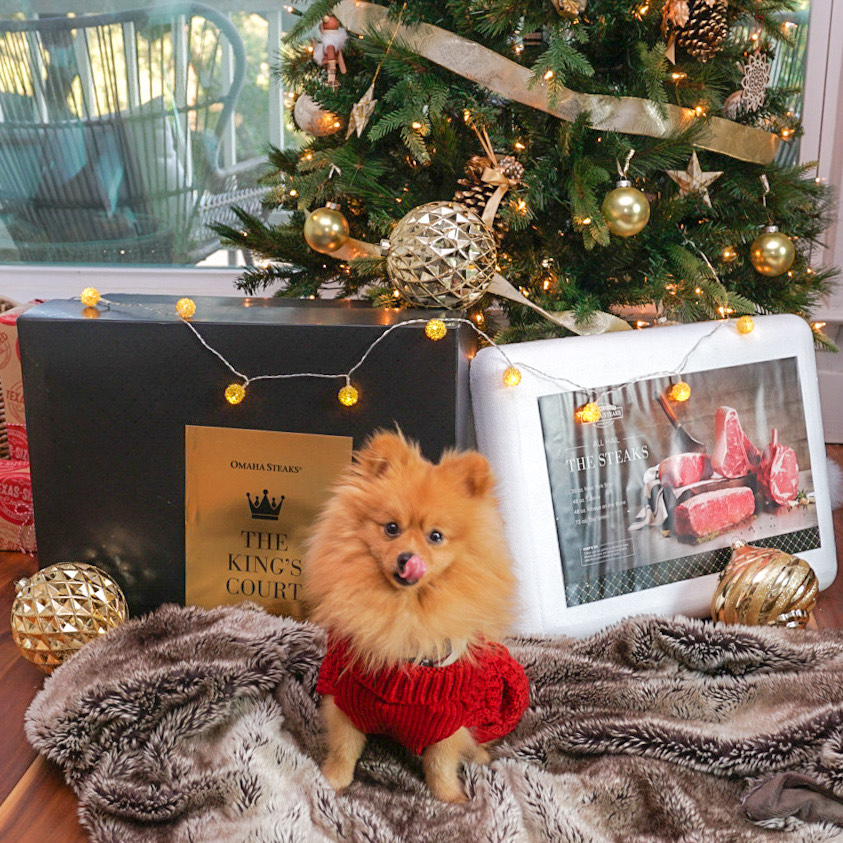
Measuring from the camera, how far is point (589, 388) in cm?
107

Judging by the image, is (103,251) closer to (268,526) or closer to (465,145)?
(465,145)

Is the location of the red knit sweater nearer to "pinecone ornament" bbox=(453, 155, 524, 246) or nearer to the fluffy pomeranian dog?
the fluffy pomeranian dog

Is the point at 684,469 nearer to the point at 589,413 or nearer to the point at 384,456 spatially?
the point at 589,413

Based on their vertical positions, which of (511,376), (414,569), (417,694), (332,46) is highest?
(332,46)

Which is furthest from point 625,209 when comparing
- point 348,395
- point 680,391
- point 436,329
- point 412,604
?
point 412,604

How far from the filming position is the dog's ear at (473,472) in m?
0.75

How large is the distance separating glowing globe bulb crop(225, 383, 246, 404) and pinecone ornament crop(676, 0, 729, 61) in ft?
2.68

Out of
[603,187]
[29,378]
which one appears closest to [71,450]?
[29,378]

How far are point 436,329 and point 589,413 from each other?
0.23 m

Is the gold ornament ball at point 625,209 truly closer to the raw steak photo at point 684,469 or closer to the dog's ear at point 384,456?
the raw steak photo at point 684,469

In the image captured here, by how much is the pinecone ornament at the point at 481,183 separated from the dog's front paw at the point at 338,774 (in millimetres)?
739

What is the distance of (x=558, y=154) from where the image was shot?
1197 mm

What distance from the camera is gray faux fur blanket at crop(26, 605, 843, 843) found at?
75cm

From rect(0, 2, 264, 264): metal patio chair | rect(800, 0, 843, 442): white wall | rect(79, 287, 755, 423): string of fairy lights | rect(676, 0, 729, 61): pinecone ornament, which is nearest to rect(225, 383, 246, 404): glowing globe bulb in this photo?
rect(79, 287, 755, 423): string of fairy lights
